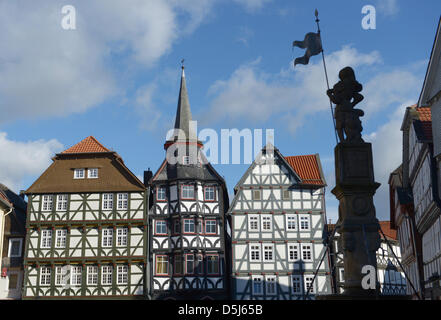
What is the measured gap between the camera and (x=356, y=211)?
11461mm

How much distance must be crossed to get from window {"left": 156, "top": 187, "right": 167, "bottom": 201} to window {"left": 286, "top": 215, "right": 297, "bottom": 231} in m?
8.80

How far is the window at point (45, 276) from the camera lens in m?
33.4

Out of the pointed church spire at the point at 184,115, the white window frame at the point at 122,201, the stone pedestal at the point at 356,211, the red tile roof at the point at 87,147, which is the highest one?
the pointed church spire at the point at 184,115

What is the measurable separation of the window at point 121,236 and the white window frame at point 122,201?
1.54 meters

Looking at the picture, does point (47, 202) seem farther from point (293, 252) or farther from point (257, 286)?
A: point (293, 252)

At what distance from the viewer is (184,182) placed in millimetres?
35062

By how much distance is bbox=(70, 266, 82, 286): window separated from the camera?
33.3 meters

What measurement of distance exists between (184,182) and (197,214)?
2488 millimetres

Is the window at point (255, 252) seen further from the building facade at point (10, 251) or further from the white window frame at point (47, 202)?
the building facade at point (10, 251)

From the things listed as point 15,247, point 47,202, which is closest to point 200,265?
point 47,202

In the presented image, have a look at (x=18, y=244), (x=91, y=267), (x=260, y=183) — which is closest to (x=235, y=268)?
(x=260, y=183)

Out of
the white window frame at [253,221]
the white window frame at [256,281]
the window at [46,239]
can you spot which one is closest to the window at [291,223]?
the white window frame at [253,221]
